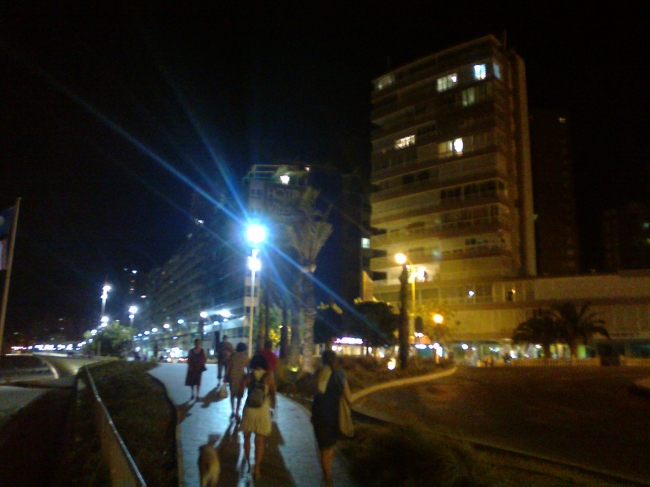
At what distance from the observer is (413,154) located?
65750mm

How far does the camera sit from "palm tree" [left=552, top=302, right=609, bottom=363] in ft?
162

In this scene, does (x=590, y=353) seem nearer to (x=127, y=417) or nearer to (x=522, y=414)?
(x=522, y=414)

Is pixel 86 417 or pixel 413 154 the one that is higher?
pixel 413 154

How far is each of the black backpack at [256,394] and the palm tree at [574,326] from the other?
152 feet

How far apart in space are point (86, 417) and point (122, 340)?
161 ft

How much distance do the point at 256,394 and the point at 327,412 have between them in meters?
1.41

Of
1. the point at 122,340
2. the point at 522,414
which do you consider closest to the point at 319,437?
the point at 522,414

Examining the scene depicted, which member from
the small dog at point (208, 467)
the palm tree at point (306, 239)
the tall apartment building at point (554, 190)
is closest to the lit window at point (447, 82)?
the tall apartment building at point (554, 190)

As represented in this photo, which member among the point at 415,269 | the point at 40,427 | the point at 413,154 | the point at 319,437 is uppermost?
the point at 413,154

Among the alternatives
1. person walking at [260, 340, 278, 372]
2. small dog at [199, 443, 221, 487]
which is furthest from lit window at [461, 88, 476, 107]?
small dog at [199, 443, 221, 487]

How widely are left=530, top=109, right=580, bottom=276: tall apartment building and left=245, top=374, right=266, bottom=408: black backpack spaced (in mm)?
96086

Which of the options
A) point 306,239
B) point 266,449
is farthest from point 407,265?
point 266,449

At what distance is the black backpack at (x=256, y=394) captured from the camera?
25.3ft

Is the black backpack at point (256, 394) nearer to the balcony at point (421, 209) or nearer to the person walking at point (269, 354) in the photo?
the person walking at point (269, 354)
